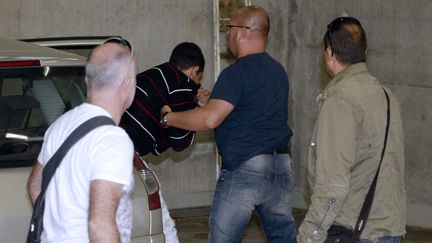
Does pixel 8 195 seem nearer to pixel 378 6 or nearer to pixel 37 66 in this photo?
pixel 37 66

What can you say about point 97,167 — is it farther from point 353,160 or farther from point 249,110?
point 249,110

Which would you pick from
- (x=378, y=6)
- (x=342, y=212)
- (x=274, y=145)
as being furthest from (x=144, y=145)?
(x=378, y=6)

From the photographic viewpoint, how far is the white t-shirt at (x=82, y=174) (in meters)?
3.75

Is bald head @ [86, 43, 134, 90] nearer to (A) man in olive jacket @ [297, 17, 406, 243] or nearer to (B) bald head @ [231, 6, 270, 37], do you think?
(A) man in olive jacket @ [297, 17, 406, 243]

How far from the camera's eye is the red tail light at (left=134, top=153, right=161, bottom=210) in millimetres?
5363

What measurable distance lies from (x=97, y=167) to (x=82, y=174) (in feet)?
0.32

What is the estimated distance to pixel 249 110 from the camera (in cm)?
593

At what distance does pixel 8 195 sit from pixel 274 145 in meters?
1.83

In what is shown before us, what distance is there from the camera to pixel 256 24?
6.05m

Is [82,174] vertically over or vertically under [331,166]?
over

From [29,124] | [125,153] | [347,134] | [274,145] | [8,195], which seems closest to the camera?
[125,153]

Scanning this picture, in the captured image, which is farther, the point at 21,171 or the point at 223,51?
the point at 223,51

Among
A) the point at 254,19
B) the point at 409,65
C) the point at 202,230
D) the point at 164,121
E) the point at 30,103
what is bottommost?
the point at 202,230

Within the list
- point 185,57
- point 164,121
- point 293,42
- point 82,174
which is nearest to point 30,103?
point 164,121
